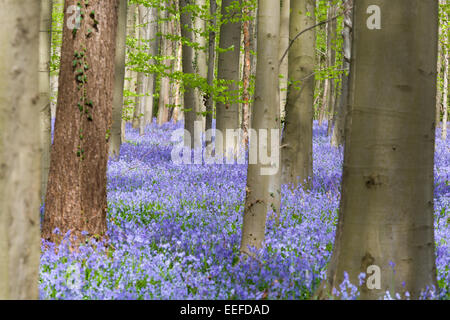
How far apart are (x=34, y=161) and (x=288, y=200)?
5688 millimetres

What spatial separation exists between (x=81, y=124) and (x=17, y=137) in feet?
9.33

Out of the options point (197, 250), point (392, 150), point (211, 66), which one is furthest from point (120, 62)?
point (392, 150)

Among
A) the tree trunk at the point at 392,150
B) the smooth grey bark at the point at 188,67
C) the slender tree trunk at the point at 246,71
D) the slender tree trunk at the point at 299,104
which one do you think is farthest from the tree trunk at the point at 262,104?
the slender tree trunk at the point at 246,71

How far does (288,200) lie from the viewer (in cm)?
791

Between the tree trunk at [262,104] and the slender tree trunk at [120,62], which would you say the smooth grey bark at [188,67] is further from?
the tree trunk at [262,104]

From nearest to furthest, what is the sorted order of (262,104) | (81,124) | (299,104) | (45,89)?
(262,104), (81,124), (45,89), (299,104)

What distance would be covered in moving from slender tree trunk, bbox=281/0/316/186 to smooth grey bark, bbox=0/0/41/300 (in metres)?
6.75

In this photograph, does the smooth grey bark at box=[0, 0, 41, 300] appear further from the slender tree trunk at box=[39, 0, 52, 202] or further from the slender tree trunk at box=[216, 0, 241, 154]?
the slender tree trunk at box=[216, 0, 241, 154]

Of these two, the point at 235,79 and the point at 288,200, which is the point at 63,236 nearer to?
the point at 288,200

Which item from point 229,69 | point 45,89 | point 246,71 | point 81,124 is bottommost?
point 81,124

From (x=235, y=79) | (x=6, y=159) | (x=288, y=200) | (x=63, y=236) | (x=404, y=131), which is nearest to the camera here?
(x=6, y=159)

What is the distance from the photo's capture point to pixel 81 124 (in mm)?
5379

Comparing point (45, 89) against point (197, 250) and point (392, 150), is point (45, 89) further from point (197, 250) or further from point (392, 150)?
point (392, 150)
